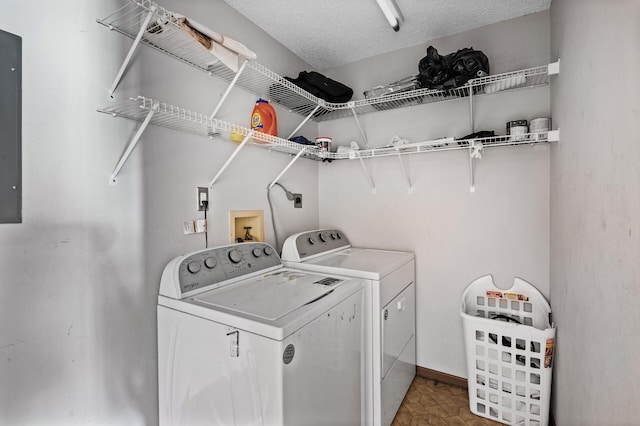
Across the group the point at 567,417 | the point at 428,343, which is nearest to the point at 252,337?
the point at 567,417

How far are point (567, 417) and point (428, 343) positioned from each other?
964mm

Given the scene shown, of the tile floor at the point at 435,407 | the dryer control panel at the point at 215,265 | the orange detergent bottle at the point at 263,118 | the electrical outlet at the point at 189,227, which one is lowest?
the tile floor at the point at 435,407

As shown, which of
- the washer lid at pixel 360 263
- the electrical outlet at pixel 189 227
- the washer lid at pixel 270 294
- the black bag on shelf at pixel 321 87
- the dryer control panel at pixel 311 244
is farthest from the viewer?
the black bag on shelf at pixel 321 87

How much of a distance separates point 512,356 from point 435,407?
0.63 metres

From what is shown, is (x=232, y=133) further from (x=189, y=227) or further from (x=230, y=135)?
(x=189, y=227)

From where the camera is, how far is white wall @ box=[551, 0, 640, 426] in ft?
2.49

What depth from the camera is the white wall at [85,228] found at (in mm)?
1007

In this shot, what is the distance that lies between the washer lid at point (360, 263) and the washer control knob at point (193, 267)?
665 mm

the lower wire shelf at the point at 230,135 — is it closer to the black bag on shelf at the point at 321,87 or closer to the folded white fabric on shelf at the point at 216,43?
the folded white fabric on shelf at the point at 216,43

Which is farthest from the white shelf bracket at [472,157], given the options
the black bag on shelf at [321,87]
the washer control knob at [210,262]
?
the washer control knob at [210,262]

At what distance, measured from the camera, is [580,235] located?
3.91 ft

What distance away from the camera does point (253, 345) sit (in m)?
1.03

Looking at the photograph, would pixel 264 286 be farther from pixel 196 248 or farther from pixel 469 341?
pixel 469 341

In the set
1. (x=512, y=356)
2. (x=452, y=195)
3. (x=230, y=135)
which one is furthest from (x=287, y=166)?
(x=512, y=356)
